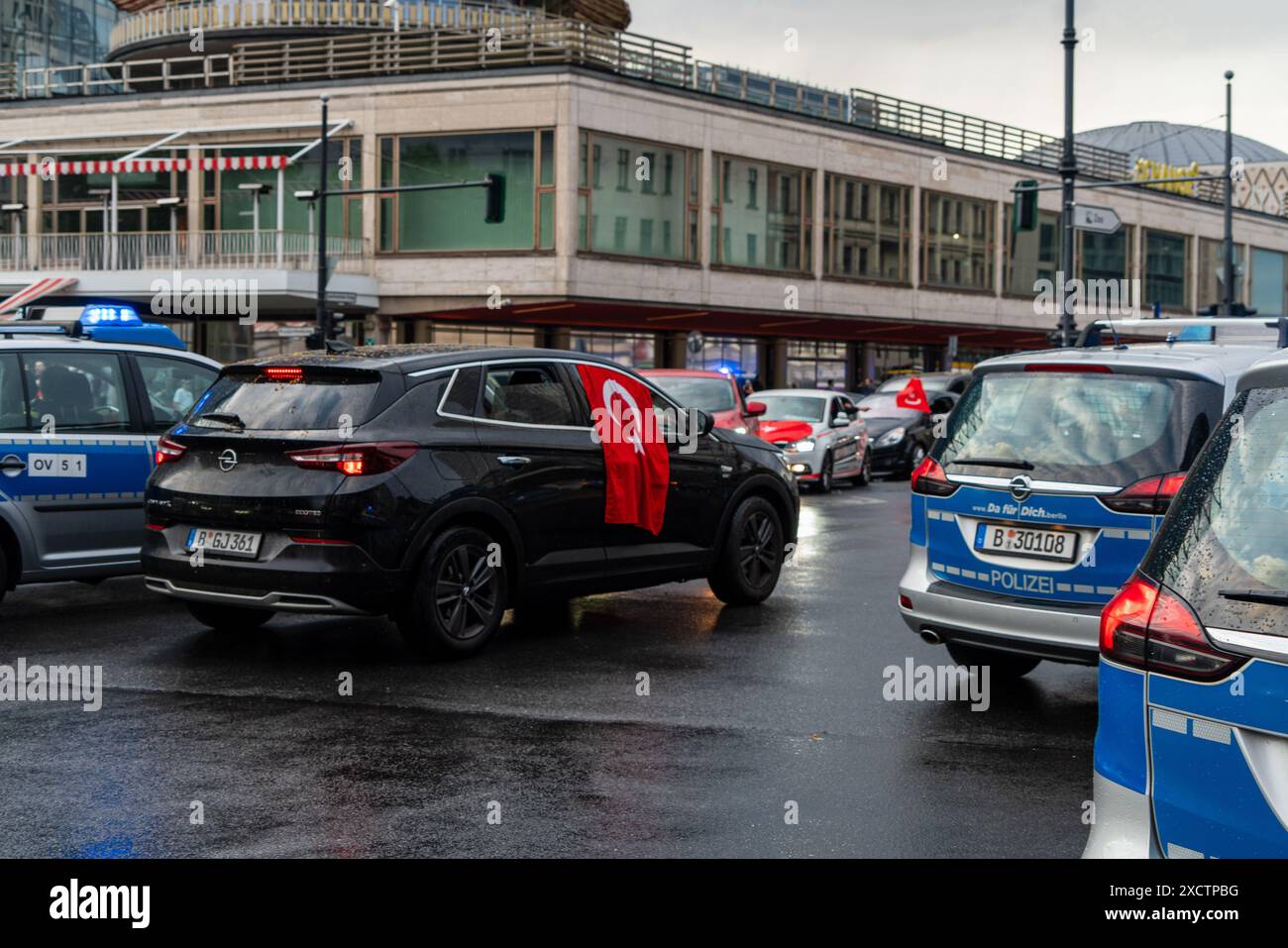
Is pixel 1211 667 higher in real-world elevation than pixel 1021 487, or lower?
lower

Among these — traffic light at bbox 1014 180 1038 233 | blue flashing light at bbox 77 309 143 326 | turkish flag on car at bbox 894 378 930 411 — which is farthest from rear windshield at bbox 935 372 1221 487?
turkish flag on car at bbox 894 378 930 411

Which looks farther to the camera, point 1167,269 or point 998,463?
point 1167,269

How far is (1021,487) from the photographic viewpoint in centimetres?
732

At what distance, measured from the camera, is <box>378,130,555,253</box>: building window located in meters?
43.3

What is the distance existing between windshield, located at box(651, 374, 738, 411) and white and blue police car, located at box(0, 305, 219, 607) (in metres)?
10.6

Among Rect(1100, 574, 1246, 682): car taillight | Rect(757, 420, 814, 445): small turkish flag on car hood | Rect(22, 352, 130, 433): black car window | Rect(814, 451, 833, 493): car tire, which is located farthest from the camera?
Rect(814, 451, 833, 493): car tire

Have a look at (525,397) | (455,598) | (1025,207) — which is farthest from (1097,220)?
(455,598)

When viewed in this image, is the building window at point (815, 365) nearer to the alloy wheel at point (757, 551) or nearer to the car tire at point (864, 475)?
the car tire at point (864, 475)

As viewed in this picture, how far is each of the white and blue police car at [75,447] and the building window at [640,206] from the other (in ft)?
109

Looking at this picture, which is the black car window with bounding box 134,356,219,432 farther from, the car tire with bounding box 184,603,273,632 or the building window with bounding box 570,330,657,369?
the building window with bounding box 570,330,657,369

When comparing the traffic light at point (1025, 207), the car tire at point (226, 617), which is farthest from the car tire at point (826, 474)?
the car tire at point (226, 617)

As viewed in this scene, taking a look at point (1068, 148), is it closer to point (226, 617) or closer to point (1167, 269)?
point (226, 617)

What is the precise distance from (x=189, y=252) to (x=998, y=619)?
39541mm

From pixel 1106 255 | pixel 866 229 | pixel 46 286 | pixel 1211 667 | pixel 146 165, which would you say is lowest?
pixel 1211 667
